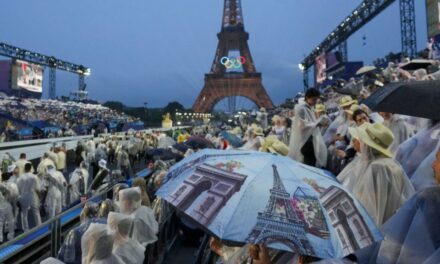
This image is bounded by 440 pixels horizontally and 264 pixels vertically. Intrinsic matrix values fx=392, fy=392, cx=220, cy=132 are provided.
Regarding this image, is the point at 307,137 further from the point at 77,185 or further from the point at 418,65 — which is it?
the point at 77,185

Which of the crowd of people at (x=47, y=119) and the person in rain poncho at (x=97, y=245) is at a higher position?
the crowd of people at (x=47, y=119)

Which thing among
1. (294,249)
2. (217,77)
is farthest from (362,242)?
(217,77)

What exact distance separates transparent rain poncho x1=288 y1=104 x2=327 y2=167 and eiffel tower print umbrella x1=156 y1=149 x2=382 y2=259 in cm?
273

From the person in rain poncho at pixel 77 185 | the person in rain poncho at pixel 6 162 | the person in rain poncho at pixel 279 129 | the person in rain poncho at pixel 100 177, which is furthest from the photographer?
the person in rain poncho at pixel 6 162

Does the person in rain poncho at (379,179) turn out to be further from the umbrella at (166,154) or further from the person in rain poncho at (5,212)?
the person in rain poncho at (5,212)

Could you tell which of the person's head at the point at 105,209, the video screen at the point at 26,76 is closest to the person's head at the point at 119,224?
the person's head at the point at 105,209

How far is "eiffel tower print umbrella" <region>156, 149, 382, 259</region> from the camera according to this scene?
1.97 metres

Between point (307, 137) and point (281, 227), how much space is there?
3345 millimetres

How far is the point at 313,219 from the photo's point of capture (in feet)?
6.73

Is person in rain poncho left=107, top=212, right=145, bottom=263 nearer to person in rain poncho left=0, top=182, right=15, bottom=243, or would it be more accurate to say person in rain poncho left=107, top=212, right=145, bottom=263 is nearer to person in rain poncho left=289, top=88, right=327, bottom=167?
person in rain poncho left=289, top=88, right=327, bottom=167

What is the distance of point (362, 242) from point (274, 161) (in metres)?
0.66

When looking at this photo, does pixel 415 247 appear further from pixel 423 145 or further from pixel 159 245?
pixel 159 245

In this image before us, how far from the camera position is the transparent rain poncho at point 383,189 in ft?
9.77

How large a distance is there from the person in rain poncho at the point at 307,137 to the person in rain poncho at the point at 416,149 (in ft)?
4.03
